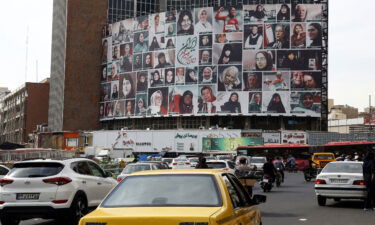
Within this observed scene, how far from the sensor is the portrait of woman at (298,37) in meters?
88.0

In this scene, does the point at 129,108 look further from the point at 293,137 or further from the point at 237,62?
the point at 293,137

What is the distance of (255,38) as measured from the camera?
89125mm

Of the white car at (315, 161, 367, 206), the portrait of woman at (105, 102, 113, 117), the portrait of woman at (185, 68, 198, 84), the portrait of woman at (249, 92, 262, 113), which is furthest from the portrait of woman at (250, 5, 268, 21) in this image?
the white car at (315, 161, 367, 206)

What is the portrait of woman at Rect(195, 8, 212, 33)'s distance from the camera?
299 feet

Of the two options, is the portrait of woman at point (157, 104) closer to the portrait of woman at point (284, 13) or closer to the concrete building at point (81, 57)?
the concrete building at point (81, 57)

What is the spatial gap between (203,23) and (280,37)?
1259 centimetres

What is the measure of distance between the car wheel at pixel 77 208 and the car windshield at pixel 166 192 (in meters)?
5.94

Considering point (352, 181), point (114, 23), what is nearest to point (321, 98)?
point (114, 23)

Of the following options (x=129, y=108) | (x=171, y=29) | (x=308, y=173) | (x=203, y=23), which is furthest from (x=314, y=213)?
(x=129, y=108)

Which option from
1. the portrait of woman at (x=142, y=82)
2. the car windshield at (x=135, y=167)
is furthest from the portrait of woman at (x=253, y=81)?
the car windshield at (x=135, y=167)

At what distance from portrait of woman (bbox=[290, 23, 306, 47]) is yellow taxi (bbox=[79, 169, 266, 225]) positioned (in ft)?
275

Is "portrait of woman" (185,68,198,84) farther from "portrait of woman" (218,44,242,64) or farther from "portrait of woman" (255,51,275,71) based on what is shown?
"portrait of woman" (255,51,275,71)

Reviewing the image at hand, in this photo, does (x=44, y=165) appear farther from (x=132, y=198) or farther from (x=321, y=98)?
(x=321, y=98)

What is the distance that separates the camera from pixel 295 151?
212 feet
